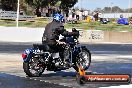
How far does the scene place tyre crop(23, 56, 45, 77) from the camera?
13258mm

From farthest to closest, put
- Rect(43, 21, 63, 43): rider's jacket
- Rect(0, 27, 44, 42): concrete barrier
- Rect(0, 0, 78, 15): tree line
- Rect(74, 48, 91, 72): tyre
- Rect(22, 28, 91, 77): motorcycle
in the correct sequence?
Rect(0, 0, 78, 15): tree line → Rect(0, 27, 44, 42): concrete barrier → Rect(74, 48, 91, 72): tyre → Rect(43, 21, 63, 43): rider's jacket → Rect(22, 28, 91, 77): motorcycle

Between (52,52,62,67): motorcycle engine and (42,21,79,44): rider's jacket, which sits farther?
(52,52,62,67): motorcycle engine

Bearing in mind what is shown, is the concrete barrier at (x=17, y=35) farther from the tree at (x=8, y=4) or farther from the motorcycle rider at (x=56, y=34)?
the tree at (x=8, y=4)

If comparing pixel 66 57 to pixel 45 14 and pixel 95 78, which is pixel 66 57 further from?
pixel 45 14

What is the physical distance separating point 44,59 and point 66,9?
6896cm

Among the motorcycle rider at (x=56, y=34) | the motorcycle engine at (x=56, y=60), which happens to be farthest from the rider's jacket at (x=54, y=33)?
the motorcycle engine at (x=56, y=60)

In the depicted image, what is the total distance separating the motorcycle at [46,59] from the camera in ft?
43.5

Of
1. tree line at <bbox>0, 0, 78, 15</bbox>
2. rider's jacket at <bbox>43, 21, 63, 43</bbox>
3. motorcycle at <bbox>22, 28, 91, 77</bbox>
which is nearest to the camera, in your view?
motorcycle at <bbox>22, 28, 91, 77</bbox>

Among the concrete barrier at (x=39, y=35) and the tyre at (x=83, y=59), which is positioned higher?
the tyre at (x=83, y=59)

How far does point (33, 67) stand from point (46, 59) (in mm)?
419

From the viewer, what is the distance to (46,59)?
527 inches

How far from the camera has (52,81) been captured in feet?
41.0

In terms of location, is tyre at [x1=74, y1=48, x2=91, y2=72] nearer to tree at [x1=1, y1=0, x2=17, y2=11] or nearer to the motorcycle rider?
the motorcycle rider

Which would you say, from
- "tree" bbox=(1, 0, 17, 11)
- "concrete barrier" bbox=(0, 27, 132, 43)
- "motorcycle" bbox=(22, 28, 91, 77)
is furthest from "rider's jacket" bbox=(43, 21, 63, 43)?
"tree" bbox=(1, 0, 17, 11)
